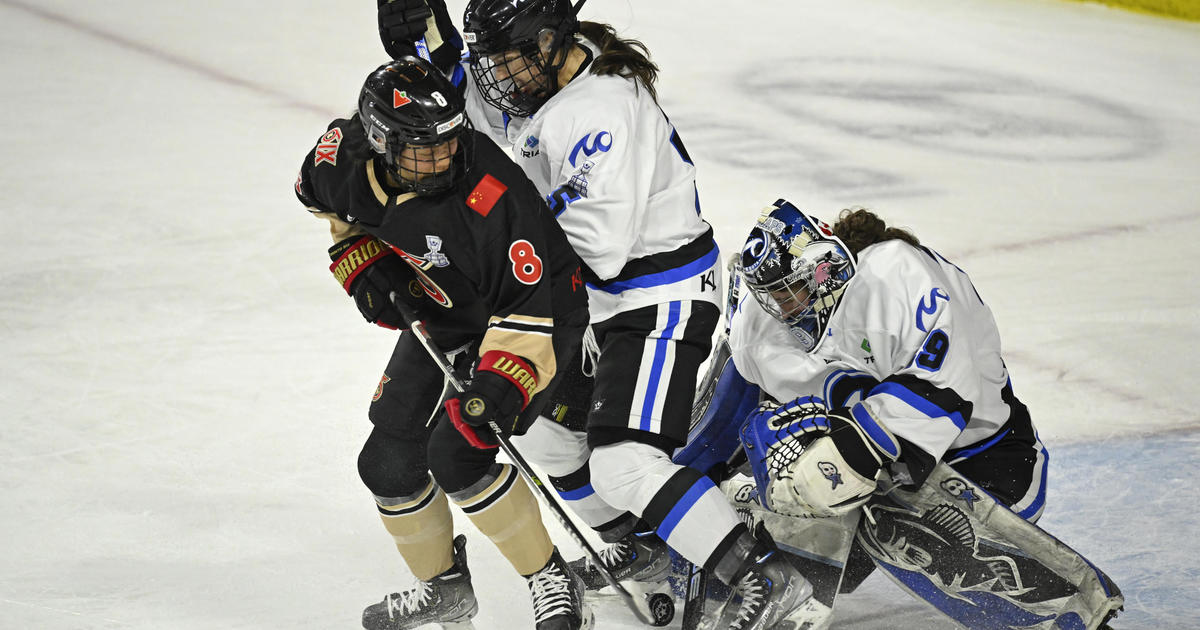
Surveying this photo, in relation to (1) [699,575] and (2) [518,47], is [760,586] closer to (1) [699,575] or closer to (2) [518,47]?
(1) [699,575]

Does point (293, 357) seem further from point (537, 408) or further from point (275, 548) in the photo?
point (537, 408)

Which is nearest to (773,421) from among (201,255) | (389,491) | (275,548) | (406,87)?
(389,491)

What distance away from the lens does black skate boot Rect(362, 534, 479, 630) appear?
8.70ft

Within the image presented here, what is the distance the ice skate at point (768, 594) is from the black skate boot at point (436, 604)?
1.94 ft

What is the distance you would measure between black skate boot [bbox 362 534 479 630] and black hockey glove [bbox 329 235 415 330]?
0.57 metres

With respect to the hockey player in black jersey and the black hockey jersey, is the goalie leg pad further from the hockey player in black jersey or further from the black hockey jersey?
the black hockey jersey

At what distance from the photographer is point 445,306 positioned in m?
2.62

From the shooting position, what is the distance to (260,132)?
5695 millimetres

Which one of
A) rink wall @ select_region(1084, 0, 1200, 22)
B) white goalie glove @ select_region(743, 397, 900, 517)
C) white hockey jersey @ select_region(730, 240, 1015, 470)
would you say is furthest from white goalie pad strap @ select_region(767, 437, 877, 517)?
rink wall @ select_region(1084, 0, 1200, 22)

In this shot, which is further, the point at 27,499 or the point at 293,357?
the point at 293,357

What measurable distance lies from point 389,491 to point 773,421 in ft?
2.74

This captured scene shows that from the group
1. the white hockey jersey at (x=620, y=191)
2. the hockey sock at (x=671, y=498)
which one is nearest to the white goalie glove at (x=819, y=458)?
the hockey sock at (x=671, y=498)

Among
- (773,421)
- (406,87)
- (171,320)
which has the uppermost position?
(406,87)

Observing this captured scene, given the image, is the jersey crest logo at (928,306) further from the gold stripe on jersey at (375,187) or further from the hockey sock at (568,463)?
the gold stripe on jersey at (375,187)
